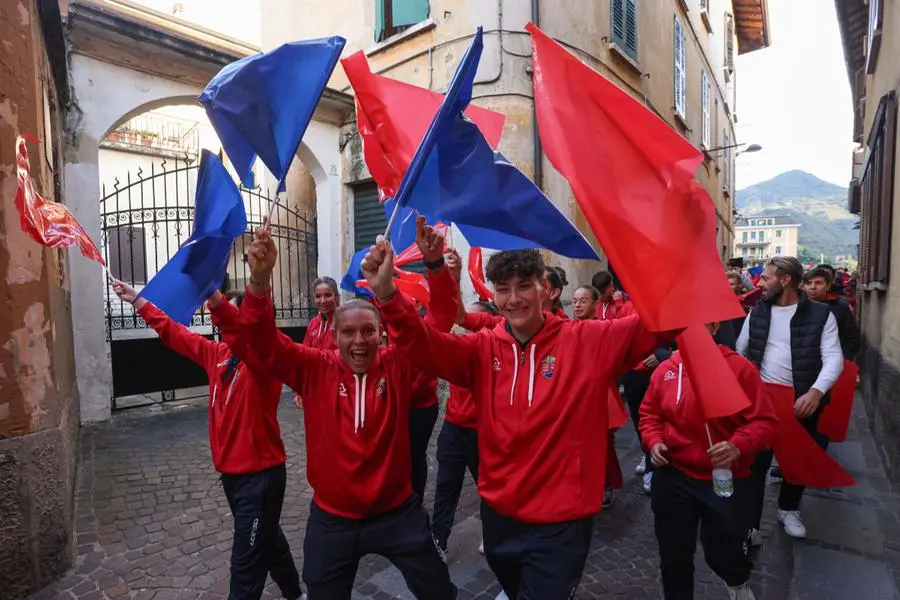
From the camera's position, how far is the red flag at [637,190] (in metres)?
2.10

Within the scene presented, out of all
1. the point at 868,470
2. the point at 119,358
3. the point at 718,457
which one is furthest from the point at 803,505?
the point at 119,358

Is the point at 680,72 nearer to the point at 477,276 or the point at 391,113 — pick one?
the point at 477,276

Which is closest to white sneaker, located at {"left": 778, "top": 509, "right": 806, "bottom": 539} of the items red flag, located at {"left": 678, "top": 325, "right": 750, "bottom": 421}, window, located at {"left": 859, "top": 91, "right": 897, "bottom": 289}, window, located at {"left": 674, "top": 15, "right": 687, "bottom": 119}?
red flag, located at {"left": 678, "top": 325, "right": 750, "bottom": 421}

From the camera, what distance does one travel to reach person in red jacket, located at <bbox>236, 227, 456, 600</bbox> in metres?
2.45

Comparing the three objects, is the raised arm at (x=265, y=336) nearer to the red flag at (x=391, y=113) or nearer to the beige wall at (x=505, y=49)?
the red flag at (x=391, y=113)

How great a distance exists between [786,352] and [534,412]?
9.59 feet

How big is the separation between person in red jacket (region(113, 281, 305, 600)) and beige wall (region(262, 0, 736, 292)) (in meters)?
6.07

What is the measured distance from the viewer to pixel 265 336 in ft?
7.98

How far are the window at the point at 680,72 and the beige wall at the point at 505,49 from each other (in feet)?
1.48

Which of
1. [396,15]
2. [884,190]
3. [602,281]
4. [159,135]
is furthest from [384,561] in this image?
[159,135]

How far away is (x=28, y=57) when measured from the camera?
12.1 feet

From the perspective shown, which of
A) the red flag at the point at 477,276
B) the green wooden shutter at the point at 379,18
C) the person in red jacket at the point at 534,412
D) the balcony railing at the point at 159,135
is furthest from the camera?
the balcony railing at the point at 159,135

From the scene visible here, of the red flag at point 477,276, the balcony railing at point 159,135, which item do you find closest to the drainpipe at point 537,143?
the red flag at point 477,276

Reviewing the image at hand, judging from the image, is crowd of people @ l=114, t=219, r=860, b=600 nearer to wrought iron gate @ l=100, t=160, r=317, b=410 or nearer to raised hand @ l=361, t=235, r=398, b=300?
raised hand @ l=361, t=235, r=398, b=300
